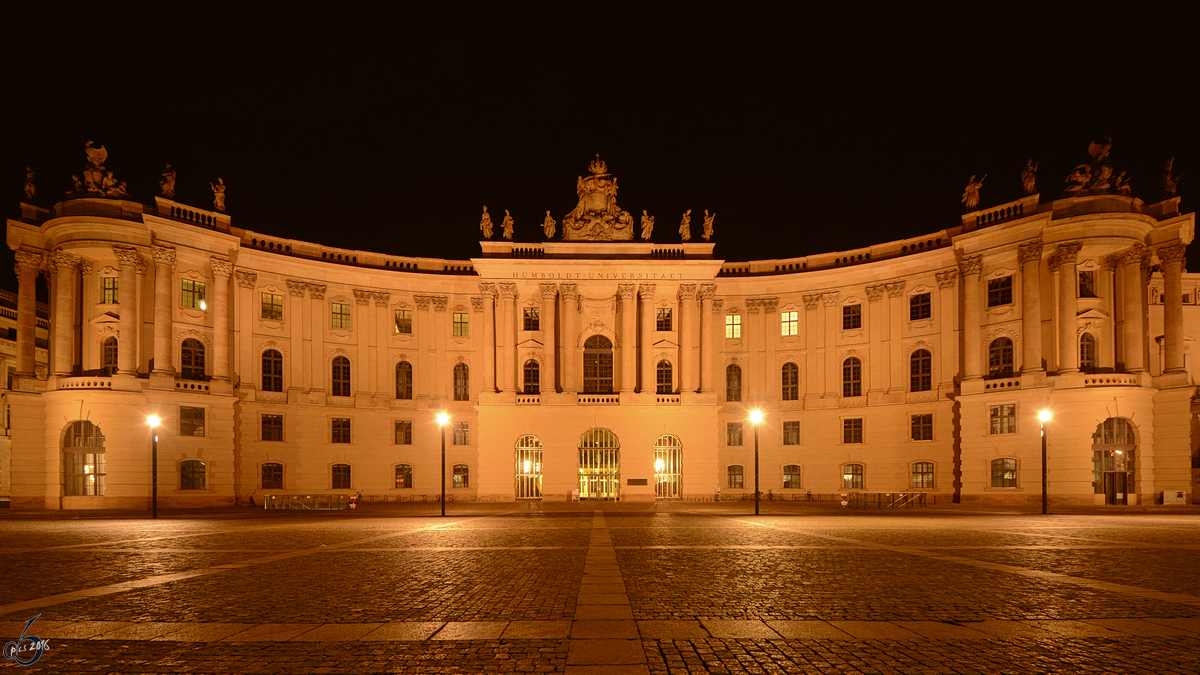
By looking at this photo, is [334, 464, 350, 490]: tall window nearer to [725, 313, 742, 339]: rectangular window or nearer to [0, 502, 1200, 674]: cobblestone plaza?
[725, 313, 742, 339]: rectangular window

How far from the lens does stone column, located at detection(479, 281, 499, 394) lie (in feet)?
184

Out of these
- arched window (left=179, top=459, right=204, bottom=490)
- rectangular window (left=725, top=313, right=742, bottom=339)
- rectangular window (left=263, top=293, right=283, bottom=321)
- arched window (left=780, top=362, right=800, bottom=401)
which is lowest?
arched window (left=179, top=459, right=204, bottom=490)

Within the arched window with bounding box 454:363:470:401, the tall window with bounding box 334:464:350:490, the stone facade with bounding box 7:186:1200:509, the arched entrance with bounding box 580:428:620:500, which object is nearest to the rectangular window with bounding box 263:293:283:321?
the stone facade with bounding box 7:186:1200:509

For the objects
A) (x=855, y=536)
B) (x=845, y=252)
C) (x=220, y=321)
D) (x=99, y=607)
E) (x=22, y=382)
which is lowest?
(x=855, y=536)

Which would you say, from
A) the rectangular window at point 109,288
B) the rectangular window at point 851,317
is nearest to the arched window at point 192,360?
the rectangular window at point 109,288

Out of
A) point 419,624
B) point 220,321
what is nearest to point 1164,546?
point 419,624

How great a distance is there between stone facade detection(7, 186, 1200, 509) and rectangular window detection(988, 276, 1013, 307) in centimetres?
14

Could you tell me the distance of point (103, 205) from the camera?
47969mm

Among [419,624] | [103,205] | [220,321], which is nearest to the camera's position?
[419,624]

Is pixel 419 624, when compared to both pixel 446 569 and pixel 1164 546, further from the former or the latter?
pixel 1164 546

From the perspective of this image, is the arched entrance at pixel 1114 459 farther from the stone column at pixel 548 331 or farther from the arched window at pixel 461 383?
the arched window at pixel 461 383

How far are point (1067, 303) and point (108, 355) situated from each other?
5955cm

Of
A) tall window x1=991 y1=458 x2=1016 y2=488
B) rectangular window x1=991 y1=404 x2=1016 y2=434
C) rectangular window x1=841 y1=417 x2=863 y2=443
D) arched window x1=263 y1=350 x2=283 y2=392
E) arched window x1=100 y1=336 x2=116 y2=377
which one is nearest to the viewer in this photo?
arched window x1=100 y1=336 x2=116 y2=377

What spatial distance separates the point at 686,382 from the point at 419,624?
151 ft
